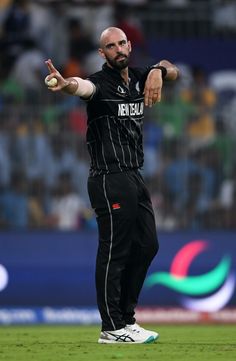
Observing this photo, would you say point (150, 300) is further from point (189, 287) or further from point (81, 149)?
point (81, 149)

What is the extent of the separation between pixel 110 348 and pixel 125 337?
0.42 metres

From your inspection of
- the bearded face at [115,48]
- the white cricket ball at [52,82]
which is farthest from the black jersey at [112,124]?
the white cricket ball at [52,82]

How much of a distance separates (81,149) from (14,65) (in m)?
3.20

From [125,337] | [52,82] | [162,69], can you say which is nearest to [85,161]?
[162,69]

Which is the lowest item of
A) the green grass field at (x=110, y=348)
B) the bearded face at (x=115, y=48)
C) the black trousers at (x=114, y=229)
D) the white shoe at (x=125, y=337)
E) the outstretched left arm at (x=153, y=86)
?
the green grass field at (x=110, y=348)

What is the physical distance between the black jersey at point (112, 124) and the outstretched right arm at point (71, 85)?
0.17m

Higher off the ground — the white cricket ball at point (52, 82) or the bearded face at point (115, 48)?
the bearded face at point (115, 48)

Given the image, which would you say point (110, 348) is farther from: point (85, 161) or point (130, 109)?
point (85, 161)

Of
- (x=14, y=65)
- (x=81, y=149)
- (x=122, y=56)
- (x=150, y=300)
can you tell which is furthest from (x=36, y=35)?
(x=122, y=56)

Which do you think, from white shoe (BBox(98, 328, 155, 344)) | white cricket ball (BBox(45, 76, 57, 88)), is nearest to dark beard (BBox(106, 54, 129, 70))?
white cricket ball (BBox(45, 76, 57, 88))

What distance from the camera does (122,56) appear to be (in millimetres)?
8414

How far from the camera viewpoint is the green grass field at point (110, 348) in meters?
7.41

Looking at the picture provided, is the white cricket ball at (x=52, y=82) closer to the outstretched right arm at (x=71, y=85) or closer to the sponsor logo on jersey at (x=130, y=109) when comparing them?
the outstretched right arm at (x=71, y=85)

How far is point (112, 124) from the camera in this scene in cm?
845
